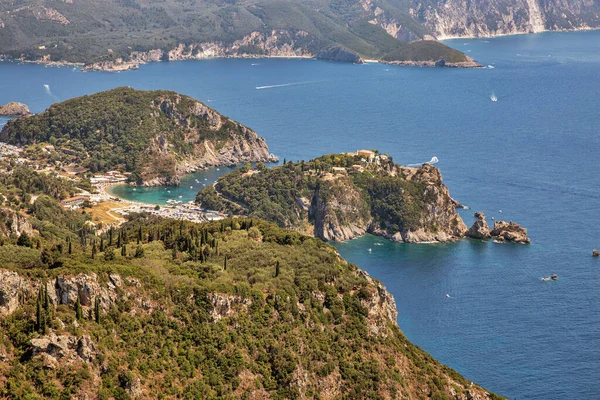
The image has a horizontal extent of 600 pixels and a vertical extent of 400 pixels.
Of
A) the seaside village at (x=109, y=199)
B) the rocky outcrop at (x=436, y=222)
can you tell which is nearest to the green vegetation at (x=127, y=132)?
the seaside village at (x=109, y=199)

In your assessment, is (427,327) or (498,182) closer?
(427,327)

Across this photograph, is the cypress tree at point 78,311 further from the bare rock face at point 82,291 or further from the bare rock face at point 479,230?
the bare rock face at point 479,230

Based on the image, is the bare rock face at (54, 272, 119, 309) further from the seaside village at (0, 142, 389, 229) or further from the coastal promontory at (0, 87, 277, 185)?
the coastal promontory at (0, 87, 277, 185)

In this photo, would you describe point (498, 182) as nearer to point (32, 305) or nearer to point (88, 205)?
point (88, 205)

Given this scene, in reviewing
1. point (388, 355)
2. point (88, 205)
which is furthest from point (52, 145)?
point (388, 355)

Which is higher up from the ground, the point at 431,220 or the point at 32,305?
the point at 32,305

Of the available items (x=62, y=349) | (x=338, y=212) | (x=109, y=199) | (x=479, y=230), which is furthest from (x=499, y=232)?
(x=62, y=349)
